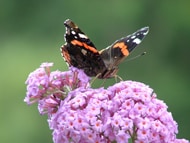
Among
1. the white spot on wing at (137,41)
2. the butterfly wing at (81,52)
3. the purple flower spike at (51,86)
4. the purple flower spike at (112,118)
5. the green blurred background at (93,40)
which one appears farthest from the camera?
the green blurred background at (93,40)

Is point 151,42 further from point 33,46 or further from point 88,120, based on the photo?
point 88,120

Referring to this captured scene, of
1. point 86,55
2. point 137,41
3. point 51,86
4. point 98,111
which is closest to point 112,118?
point 98,111

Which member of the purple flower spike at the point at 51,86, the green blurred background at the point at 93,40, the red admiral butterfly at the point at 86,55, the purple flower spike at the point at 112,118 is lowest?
the purple flower spike at the point at 112,118

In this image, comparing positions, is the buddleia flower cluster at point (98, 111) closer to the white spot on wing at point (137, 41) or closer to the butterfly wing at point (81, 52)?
the butterfly wing at point (81, 52)

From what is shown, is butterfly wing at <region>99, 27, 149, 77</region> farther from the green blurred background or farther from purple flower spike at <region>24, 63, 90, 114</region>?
the green blurred background

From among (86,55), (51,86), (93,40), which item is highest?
(93,40)

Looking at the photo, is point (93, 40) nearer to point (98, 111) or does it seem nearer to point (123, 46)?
point (123, 46)

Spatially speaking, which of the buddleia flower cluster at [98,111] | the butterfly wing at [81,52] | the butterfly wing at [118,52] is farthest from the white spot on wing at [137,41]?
the buddleia flower cluster at [98,111]

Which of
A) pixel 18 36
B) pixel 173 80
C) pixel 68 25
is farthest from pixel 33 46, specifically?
pixel 68 25
